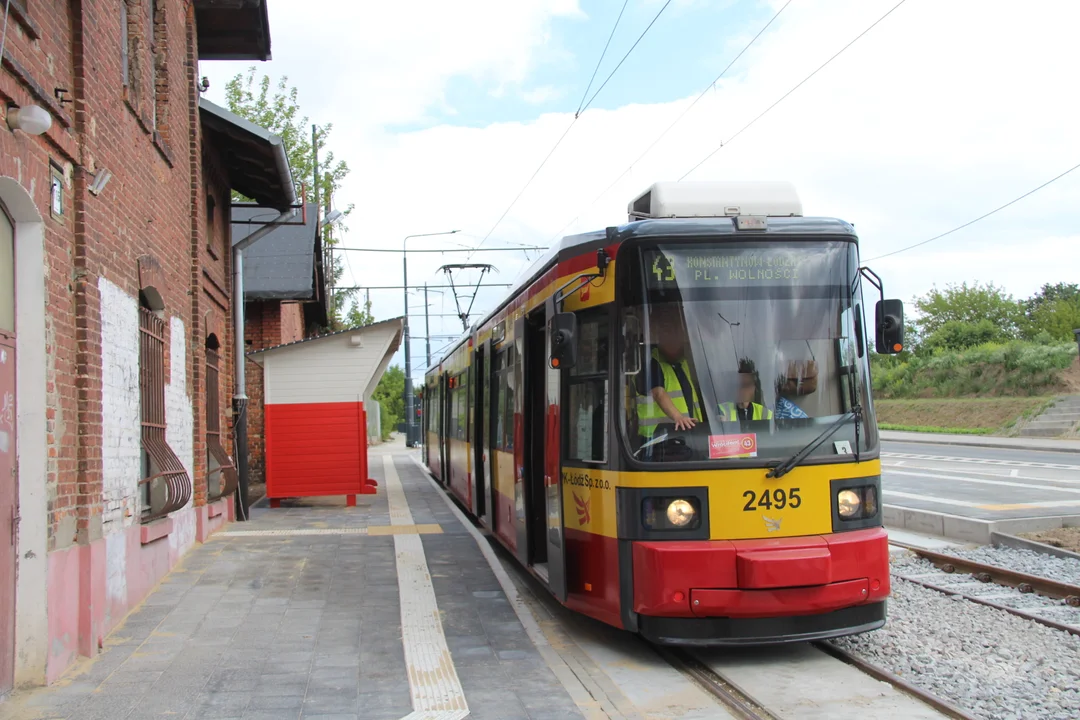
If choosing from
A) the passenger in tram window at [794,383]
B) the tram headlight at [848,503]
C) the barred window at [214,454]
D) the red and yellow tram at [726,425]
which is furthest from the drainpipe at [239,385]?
the tram headlight at [848,503]

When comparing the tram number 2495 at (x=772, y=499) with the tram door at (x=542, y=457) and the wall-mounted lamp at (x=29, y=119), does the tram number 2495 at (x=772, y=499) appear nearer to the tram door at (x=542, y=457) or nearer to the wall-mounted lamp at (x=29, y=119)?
the tram door at (x=542, y=457)

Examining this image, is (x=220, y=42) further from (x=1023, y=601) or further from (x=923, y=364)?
(x=923, y=364)

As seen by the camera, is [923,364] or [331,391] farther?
[923,364]

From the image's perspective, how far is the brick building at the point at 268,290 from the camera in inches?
888

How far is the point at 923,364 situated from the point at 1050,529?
119ft

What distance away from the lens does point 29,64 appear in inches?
246

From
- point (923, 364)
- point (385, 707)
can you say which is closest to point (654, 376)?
point (385, 707)

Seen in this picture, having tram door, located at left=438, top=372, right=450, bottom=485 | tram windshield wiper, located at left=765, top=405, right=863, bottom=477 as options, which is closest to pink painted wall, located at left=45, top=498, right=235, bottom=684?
tram windshield wiper, located at left=765, top=405, right=863, bottom=477

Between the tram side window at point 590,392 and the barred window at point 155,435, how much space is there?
418 centimetres

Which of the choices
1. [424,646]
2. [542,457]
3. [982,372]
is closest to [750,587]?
[424,646]

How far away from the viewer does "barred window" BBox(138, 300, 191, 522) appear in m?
9.44

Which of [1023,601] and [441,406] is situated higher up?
[441,406]

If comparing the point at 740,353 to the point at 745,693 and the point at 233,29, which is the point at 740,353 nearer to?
the point at 745,693

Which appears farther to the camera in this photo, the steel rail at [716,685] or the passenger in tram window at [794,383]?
the passenger in tram window at [794,383]
